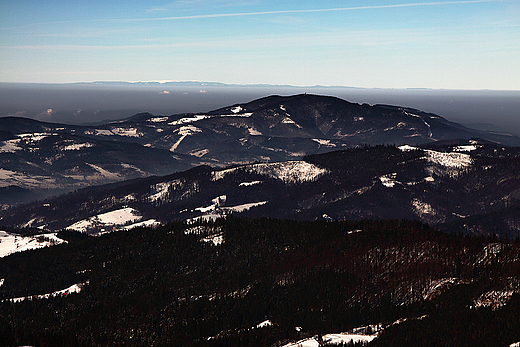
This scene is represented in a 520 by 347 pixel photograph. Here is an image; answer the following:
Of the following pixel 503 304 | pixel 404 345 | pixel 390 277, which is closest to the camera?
pixel 404 345

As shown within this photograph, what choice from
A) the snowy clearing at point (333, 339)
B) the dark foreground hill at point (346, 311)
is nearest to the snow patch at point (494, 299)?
the dark foreground hill at point (346, 311)

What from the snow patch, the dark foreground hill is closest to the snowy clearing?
the dark foreground hill

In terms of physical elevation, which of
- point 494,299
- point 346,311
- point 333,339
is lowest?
point 346,311

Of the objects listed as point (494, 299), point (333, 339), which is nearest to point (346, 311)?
point (333, 339)

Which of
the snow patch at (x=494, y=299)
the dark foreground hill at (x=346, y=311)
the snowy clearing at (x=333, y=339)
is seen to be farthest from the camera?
Answer: the snow patch at (x=494, y=299)

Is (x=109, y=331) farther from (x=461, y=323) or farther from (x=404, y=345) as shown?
(x=461, y=323)

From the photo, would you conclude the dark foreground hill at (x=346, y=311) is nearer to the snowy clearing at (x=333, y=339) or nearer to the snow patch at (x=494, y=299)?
the snow patch at (x=494, y=299)

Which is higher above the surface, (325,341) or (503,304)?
(503,304)

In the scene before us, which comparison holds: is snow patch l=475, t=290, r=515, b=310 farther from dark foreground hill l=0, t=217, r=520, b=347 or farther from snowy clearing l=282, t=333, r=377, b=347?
snowy clearing l=282, t=333, r=377, b=347

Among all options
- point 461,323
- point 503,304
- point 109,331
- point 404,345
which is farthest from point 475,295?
point 109,331

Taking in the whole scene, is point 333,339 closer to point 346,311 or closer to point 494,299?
point 346,311

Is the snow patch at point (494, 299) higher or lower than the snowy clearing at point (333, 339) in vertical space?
higher
